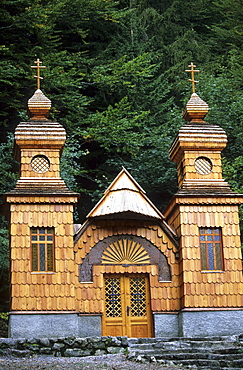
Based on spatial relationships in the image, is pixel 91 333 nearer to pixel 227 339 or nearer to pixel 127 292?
pixel 127 292

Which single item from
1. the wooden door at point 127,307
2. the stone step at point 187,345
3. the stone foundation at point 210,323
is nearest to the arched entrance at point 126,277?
the wooden door at point 127,307

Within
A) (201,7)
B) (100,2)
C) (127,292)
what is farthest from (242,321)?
(201,7)

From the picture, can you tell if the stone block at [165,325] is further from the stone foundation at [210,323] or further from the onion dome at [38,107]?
the onion dome at [38,107]

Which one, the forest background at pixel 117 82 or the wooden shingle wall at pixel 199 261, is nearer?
the wooden shingle wall at pixel 199 261

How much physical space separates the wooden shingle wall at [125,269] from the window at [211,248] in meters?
0.76

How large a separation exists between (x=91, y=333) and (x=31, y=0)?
14194 millimetres

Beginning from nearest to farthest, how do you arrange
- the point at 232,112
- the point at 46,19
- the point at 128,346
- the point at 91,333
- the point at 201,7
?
1. the point at 128,346
2. the point at 91,333
3. the point at 46,19
4. the point at 232,112
5. the point at 201,7

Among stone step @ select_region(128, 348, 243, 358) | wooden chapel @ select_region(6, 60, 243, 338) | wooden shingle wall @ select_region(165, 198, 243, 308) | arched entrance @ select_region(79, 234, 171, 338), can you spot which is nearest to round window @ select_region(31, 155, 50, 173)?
wooden chapel @ select_region(6, 60, 243, 338)

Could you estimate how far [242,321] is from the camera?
58.8ft

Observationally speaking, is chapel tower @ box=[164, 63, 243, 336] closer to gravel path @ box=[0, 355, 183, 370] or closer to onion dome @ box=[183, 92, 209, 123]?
onion dome @ box=[183, 92, 209, 123]

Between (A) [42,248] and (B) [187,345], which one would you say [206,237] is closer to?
(B) [187,345]

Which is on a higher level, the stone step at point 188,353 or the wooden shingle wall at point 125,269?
the wooden shingle wall at point 125,269

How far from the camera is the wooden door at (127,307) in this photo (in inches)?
714

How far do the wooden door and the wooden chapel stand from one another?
0.03 m
